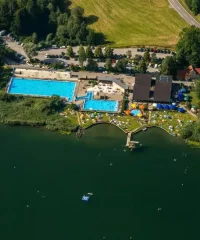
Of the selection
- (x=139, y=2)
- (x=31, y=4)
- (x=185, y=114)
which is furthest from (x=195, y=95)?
(x=31, y=4)

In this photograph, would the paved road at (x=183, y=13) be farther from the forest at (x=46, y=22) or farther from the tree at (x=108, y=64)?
the tree at (x=108, y=64)

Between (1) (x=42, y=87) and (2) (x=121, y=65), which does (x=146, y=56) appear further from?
(1) (x=42, y=87)

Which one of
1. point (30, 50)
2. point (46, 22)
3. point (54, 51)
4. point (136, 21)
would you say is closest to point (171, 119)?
point (54, 51)

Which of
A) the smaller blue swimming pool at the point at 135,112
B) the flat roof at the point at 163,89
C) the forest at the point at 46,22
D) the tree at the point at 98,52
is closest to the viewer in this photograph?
the smaller blue swimming pool at the point at 135,112

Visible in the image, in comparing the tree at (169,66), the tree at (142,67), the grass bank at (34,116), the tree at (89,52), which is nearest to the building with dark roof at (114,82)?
the tree at (142,67)

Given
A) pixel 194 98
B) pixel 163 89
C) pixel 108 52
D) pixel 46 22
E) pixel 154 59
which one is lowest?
pixel 194 98

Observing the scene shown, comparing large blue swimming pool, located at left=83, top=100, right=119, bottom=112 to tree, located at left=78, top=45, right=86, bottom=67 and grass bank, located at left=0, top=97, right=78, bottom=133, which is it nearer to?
grass bank, located at left=0, top=97, right=78, bottom=133

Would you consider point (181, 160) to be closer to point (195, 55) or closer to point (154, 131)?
point (154, 131)

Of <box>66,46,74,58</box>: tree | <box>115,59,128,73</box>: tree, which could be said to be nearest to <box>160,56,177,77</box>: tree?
<box>115,59,128,73</box>: tree
